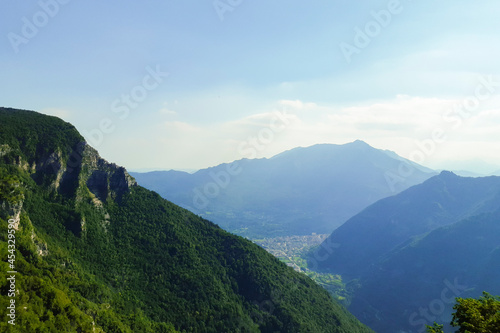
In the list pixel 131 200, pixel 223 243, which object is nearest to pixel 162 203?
pixel 131 200

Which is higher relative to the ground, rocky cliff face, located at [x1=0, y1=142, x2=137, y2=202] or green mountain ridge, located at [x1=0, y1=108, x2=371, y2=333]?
rocky cliff face, located at [x1=0, y1=142, x2=137, y2=202]

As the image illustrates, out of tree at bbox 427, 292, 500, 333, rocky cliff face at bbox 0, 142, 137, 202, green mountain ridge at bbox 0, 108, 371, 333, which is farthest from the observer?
rocky cliff face at bbox 0, 142, 137, 202

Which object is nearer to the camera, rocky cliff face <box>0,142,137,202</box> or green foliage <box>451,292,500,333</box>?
green foliage <box>451,292,500,333</box>

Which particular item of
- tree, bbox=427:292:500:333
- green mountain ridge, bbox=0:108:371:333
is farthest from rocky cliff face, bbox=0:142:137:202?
tree, bbox=427:292:500:333

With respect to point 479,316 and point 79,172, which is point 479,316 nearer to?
point 479,316

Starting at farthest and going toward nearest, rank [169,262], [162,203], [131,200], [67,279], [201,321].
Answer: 1. [162,203]
2. [131,200]
3. [169,262]
4. [201,321]
5. [67,279]

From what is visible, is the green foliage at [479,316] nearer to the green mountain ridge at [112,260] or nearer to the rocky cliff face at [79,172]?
the green mountain ridge at [112,260]

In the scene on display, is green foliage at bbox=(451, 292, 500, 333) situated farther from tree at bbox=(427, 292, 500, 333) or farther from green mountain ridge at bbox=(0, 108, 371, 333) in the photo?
green mountain ridge at bbox=(0, 108, 371, 333)

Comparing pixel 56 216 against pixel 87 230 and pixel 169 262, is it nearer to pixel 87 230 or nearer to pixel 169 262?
pixel 87 230

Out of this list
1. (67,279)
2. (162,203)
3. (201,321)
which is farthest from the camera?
(162,203)
